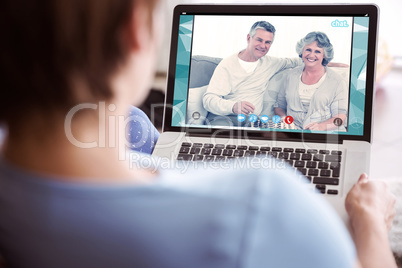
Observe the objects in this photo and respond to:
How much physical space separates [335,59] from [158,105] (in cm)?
109

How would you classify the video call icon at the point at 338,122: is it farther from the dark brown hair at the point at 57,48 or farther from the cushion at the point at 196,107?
the dark brown hair at the point at 57,48

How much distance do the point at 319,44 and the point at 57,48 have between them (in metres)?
0.68

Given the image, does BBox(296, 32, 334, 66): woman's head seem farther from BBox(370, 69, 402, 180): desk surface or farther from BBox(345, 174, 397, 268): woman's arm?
BBox(370, 69, 402, 180): desk surface

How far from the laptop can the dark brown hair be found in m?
0.53

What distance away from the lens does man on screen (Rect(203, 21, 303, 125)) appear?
947 mm

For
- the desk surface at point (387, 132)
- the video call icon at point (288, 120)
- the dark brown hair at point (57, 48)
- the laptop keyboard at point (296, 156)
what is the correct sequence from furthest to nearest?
1. the desk surface at point (387, 132)
2. the video call icon at point (288, 120)
3. the laptop keyboard at point (296, 156)
4. the dark brown hair at point (57, 48)

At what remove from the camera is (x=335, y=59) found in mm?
920

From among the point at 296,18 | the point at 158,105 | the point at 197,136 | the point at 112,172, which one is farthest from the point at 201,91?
the point at 158,105

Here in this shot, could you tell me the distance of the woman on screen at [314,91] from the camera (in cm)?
92

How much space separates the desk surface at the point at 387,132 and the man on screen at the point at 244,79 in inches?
16.7

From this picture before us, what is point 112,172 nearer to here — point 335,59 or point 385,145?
point 335,59

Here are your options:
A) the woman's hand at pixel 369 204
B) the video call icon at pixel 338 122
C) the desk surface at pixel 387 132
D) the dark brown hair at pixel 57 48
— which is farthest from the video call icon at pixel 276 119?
the dark brown hair at pixel 57 48

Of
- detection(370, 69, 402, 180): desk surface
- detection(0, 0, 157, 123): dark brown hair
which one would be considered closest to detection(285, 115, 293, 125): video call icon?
detection(370, 69, 402, 180): desk surface

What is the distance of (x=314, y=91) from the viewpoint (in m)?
0.92
